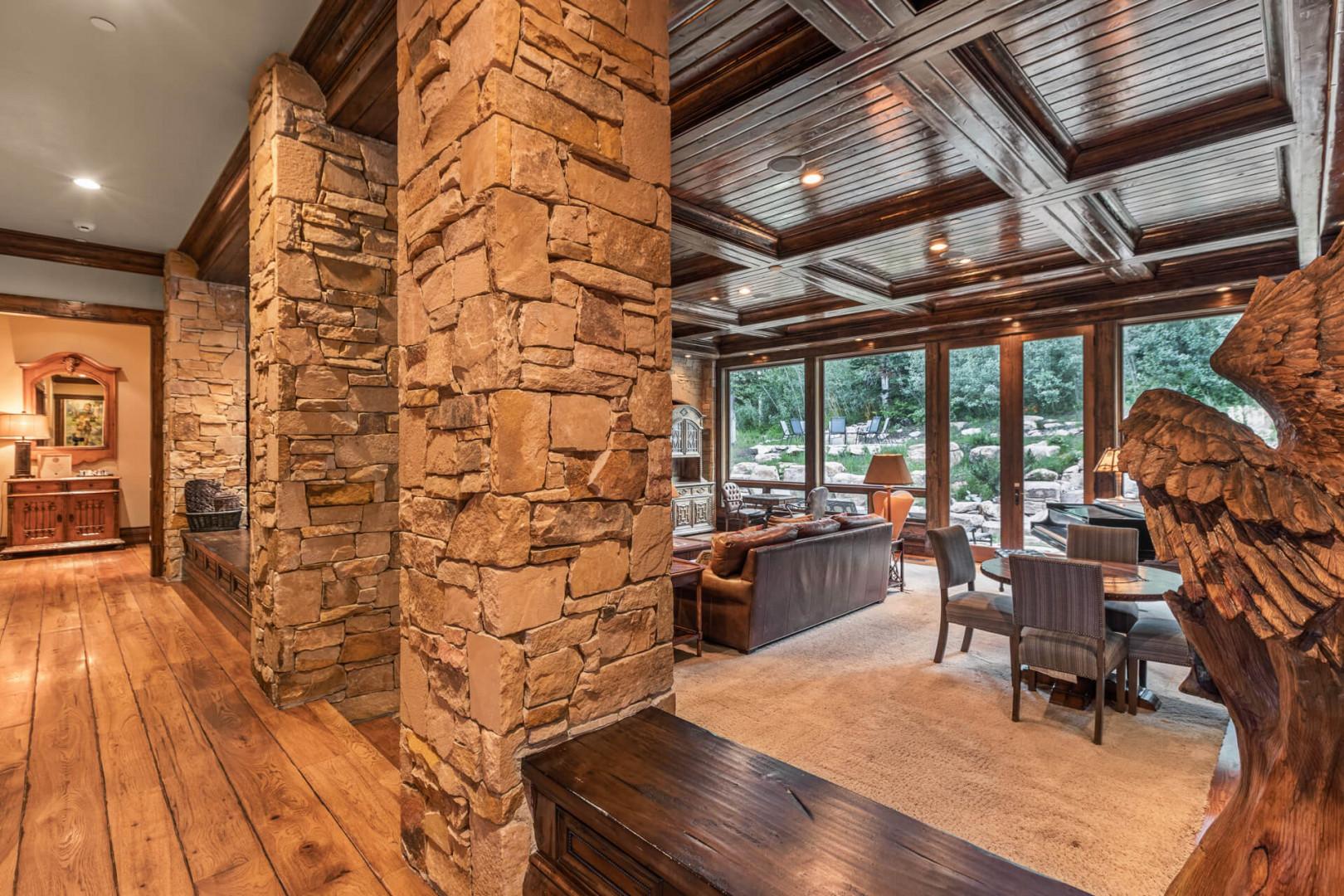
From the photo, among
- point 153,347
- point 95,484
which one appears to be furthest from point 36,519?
point 153,347

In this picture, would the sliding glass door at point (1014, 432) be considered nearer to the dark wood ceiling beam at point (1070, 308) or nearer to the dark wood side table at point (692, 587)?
the dark wood ceiling beam at point (1070, 308)

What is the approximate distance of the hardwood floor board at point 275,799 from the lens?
1748 millimetres

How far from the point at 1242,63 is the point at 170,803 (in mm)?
5132

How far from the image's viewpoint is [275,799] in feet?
6.89

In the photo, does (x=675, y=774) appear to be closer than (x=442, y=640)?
Yes

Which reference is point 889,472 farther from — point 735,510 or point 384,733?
point 384,733

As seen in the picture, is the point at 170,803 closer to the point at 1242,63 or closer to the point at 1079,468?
the point at 1242,63

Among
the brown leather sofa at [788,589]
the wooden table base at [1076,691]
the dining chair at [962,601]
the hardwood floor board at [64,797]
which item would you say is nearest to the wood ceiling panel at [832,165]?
the dining chair at [962,601]

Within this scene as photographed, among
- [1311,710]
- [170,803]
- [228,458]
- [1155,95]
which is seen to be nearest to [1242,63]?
[1155,95]

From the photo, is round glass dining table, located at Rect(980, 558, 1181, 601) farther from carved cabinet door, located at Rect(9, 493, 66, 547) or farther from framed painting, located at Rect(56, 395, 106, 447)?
framed painting, located at Rect(56, 395, 106, 447)

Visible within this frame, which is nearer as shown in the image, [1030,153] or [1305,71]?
[1305,71]

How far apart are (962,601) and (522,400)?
11.9ft

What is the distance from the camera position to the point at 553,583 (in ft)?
4.91

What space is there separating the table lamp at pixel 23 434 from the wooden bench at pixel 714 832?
858 cm
